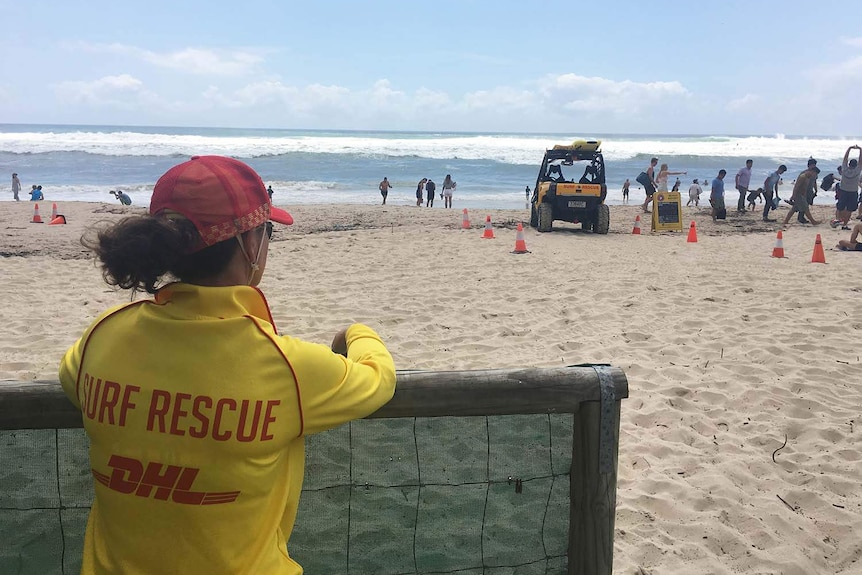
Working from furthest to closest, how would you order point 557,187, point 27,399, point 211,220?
point 557,187 < point 27,399 < point 211,220

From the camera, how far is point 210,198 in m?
1.37

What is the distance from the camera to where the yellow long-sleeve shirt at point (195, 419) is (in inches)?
52.1

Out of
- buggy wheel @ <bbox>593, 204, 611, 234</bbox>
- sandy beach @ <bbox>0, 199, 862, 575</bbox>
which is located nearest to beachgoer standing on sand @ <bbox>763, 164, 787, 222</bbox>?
sandy beach @ <bbox>0, 199, 862, 575</bbox>

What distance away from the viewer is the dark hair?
1.31 metres

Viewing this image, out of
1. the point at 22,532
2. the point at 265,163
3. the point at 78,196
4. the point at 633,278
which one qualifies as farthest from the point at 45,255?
the point at 265,163

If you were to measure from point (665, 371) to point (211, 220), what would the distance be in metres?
4.56

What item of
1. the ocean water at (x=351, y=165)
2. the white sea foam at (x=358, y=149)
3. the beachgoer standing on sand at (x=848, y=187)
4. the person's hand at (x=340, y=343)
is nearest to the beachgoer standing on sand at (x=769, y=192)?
the beachgoer standing on sand at (x=848, y=187)

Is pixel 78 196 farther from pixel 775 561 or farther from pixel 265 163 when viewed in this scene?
pixel 775 561

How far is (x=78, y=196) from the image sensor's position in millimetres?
25484

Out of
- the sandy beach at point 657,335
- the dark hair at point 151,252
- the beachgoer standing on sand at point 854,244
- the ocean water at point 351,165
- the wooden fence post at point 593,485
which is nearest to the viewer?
the dark hair at point 151,252

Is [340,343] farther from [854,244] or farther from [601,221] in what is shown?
[601,221]

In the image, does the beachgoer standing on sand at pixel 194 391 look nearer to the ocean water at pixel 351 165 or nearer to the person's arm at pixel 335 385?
the person's arm at pixel 335 385

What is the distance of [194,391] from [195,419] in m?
0.06

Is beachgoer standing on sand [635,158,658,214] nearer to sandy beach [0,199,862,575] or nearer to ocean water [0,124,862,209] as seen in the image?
sandy beach [0,199,862,575]
